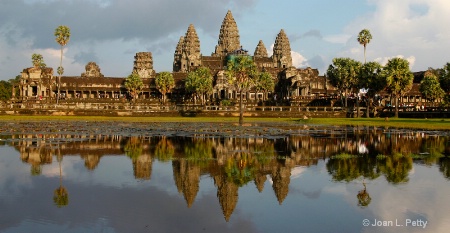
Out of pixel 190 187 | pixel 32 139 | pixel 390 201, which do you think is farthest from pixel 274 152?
pixel 32 139

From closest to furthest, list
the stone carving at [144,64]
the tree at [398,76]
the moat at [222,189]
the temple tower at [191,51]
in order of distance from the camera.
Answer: the moat at [222,189] → the tree at [398,76] → the stone carving at [144,64] → the temple tower at [191,51]

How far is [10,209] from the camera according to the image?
13.3 metres

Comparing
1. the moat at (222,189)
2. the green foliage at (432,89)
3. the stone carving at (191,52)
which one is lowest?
the moat at (222,189)

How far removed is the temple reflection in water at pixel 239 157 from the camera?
715 inches

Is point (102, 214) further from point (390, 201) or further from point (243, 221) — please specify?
point (390, 201)

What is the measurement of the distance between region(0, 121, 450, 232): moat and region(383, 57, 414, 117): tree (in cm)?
5576

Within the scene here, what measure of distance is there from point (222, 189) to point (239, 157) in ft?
27.2

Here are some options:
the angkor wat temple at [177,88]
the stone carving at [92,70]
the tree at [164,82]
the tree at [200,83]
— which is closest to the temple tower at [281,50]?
the angkor wat temple at [177,88]

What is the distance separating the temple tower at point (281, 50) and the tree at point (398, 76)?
257 ft

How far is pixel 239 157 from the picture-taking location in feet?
81.4

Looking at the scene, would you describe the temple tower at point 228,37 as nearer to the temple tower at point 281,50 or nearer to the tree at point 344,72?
the temple tower at point 281,50

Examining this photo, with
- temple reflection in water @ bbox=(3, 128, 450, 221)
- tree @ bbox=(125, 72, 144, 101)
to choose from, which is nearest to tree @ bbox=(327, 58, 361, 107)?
tree @ bbox=(125, 72, 144, 101)

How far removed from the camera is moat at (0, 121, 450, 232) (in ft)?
40.3

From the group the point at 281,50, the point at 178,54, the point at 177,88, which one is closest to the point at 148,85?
the point at 177,88
